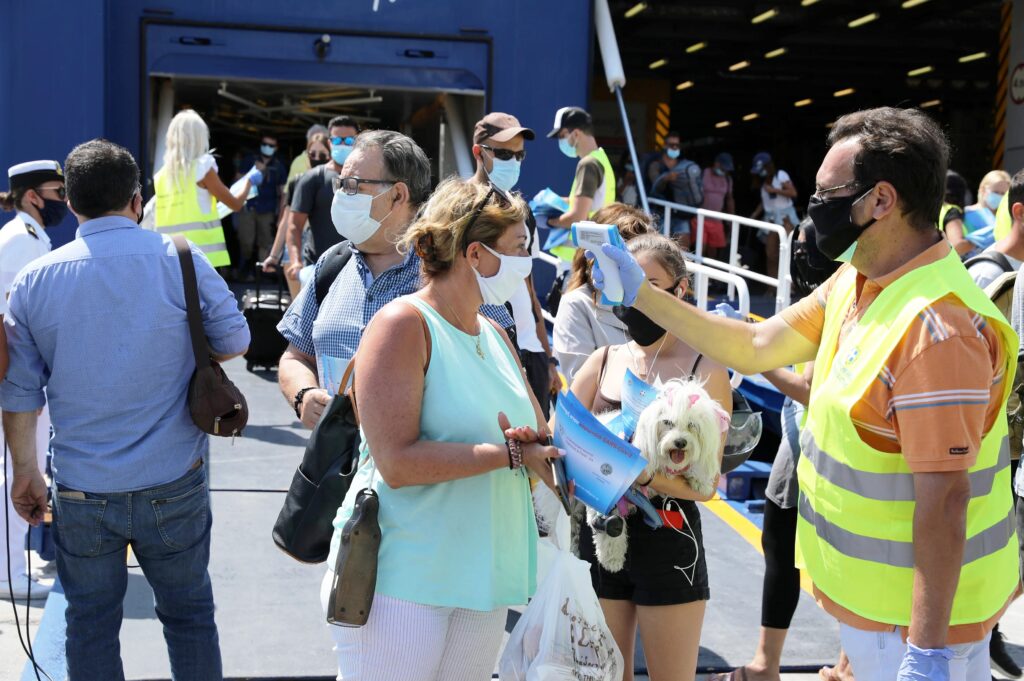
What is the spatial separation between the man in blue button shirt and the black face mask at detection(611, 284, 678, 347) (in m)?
1.28

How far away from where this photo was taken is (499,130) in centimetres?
537

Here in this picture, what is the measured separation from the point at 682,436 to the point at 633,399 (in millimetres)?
205

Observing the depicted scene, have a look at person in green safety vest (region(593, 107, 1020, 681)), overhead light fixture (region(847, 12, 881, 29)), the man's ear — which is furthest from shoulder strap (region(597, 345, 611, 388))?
overhead light fixture (region(847, 12, 881, 29))

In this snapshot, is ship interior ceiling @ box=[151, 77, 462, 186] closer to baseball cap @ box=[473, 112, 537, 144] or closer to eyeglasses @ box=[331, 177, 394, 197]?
baseball cap @ box=[473, 112, 537, 144]

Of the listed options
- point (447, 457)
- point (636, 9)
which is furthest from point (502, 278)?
point (636, 9)

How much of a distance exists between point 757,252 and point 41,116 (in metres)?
12.6

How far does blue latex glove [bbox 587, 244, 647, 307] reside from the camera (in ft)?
9.68

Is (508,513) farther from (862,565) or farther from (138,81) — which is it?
(138,81)

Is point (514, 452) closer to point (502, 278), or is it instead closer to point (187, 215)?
point (502, 278)

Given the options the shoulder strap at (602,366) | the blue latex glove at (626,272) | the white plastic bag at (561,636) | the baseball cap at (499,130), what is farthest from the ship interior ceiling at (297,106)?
the white plastic bag at (561,636)

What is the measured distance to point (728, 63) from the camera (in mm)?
27594

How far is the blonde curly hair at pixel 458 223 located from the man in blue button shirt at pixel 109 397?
3.59ft

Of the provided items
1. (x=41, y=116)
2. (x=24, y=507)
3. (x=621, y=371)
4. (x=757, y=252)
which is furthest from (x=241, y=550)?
(x=757, y=252)

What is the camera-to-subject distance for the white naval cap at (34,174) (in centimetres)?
499
